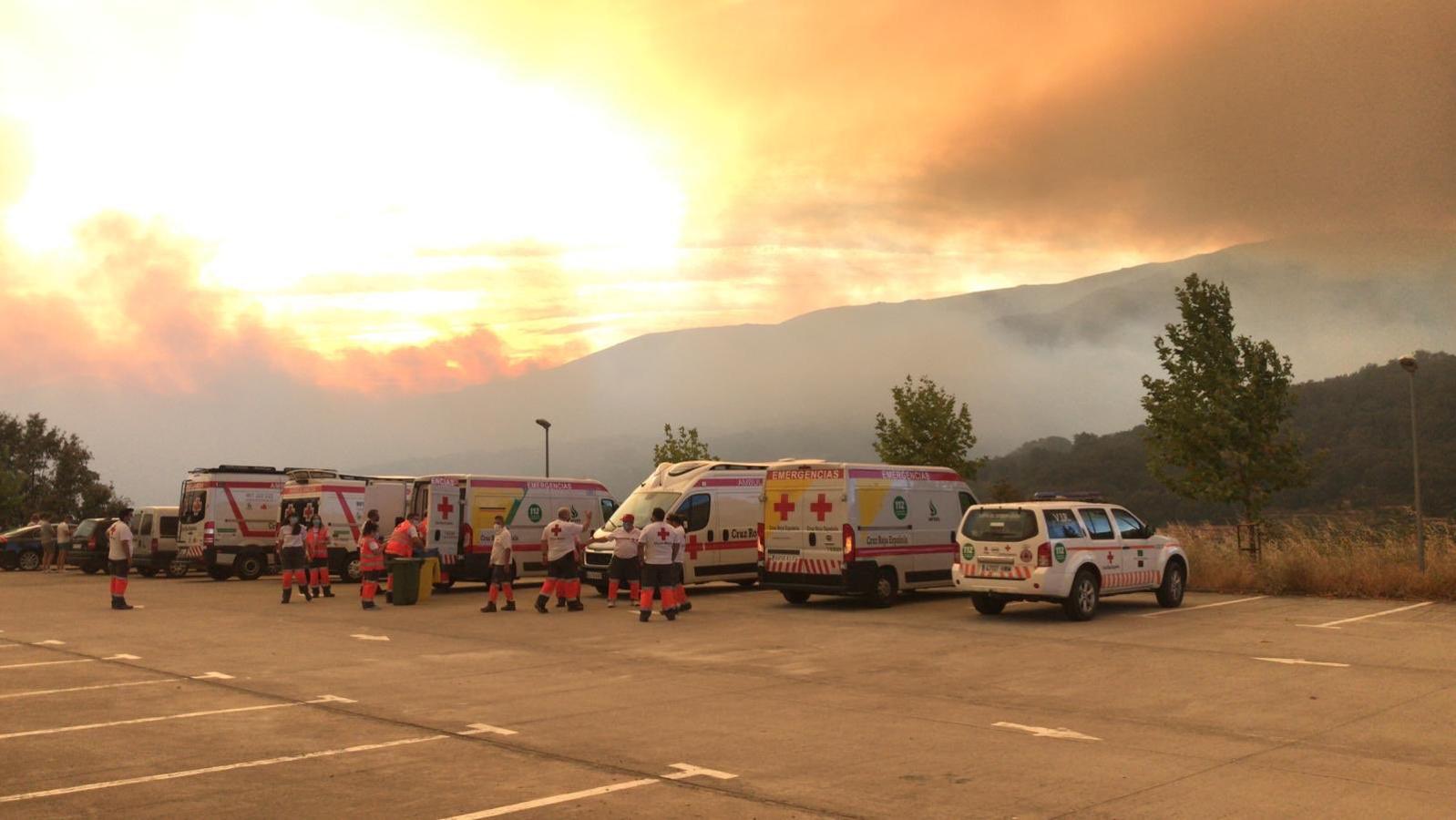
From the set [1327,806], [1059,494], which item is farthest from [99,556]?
[1327,806]

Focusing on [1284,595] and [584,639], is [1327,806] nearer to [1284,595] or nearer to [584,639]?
[584,639]

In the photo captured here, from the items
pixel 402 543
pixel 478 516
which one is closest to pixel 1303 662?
pixel 402 543

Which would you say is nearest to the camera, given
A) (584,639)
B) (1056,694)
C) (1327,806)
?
(1327,806)

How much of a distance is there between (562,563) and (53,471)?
69045mm

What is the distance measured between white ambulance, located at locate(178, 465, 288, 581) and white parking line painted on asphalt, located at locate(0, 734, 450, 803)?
24.0m

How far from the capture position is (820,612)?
62.8 feet

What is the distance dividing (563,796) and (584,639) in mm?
8762

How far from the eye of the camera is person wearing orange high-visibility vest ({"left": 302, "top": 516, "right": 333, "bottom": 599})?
917 inches

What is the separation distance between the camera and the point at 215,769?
25.6ft

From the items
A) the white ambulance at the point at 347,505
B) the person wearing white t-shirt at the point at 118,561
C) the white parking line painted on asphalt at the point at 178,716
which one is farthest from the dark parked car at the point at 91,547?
the white parking line painted on asphalt at the point at 178,716

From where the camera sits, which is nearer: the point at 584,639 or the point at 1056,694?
the point at 1056,694

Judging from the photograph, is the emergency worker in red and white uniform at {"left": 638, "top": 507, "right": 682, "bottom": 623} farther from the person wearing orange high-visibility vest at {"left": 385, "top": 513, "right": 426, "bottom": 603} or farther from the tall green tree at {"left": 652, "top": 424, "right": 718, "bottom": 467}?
the tall green tree at {"left": 652, "top": 424, "right": 718, "bottom": 467}

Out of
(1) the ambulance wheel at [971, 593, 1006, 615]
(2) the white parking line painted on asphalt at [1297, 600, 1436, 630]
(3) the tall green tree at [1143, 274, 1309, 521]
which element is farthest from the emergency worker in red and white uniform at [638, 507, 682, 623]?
(3) the tall green tree at [1143, 274, 1309, 521]

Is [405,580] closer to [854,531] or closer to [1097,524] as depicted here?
[854,531]
